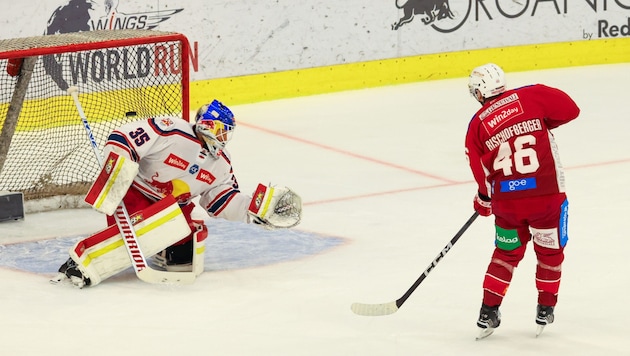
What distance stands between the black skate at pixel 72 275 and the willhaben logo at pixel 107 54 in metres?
1.70

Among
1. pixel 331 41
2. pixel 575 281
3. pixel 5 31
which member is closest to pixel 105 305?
pixel 575 281

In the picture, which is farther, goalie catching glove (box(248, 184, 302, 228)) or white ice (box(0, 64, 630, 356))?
goalie catching glove (box(248, 184, 302, 228))

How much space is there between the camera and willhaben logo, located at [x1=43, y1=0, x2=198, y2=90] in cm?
672

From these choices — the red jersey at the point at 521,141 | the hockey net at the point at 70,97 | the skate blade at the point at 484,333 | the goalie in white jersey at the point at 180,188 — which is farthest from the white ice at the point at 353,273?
the red jersey at the point at 521,141

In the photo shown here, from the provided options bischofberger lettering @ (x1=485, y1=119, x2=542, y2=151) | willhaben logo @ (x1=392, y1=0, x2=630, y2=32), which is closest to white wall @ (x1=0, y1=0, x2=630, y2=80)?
willhaben logo @ (x1=392, y1=0, x2=630, y2=32)

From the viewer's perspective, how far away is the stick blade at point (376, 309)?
180 inches

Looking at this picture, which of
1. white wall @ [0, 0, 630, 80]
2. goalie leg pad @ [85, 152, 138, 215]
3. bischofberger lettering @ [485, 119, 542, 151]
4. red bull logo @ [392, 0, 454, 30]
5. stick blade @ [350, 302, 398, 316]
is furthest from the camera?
red bull logo @ [392, 0, 454, 30]

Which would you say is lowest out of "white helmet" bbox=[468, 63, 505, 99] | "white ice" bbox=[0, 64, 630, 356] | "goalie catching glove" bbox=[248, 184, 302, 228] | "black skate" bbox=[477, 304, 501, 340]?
"white ice" bbox=[0, 64, 630, 356]

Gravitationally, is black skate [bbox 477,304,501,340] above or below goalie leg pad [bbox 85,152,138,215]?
below

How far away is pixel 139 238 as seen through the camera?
5035 mm

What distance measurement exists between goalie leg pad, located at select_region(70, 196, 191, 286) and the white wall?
2.80 meters

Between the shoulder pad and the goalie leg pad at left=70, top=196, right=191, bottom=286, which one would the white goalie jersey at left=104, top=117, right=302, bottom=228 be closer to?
the shoulder pad

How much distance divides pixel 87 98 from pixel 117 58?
259mm

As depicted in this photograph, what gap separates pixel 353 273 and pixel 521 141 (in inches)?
46.4
